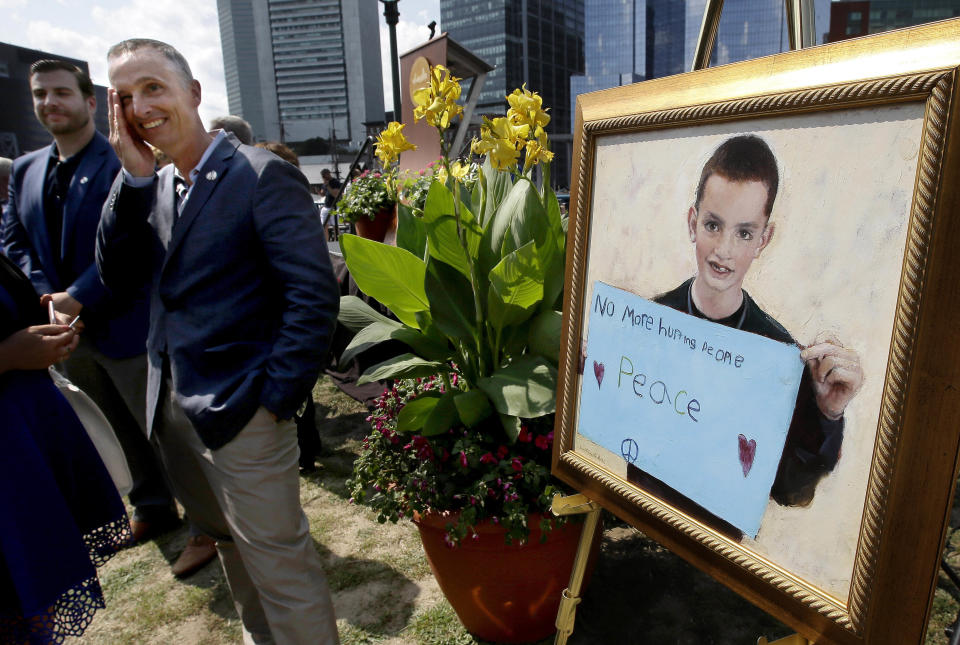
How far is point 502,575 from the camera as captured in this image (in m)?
1.55

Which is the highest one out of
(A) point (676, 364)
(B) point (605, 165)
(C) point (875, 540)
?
(B) point (605, 165)

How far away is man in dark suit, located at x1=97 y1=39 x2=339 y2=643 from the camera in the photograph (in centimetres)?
134

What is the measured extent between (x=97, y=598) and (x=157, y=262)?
2.82ft

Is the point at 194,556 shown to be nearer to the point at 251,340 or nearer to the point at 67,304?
the point at 67,304

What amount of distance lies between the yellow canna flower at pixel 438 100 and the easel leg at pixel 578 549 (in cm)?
90

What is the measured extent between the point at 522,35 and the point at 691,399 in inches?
2545

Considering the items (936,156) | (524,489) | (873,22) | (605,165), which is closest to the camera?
(936,156)

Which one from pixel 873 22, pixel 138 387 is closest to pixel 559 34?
pixel 873 22

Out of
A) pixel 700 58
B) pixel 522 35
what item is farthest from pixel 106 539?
pixel 522 35

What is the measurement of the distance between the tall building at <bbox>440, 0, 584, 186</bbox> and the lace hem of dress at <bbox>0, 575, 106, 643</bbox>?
187ft

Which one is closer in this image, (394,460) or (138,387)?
(394,460)

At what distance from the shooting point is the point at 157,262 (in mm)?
1571

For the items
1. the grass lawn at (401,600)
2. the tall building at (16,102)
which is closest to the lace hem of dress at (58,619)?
the grass lawn at (401,600)

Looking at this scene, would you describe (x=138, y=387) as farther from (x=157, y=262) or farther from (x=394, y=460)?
(x=394, y=460)
